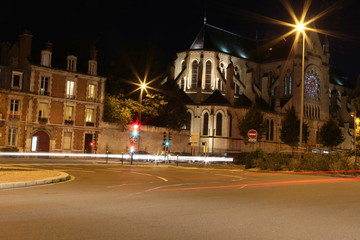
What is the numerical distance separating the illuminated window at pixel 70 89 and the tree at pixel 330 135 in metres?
47.4

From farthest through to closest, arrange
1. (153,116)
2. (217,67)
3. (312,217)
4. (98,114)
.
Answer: (217,67) → (153,116) → (98,114) → (312,217)

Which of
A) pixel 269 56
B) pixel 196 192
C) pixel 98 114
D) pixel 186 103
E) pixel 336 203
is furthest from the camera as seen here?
pixel 269 56

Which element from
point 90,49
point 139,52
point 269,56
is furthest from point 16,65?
point 269,56

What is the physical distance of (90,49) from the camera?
4966 centimetres

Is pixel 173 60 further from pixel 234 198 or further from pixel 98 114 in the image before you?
pixel 234 198

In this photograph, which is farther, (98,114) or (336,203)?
(98,114)

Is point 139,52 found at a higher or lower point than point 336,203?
higher

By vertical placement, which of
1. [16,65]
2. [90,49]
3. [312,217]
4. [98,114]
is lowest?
[312,217]

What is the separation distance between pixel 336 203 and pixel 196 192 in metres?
3.96

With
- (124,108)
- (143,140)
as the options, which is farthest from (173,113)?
(124,108)

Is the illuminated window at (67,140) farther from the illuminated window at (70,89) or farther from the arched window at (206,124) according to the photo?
the arched window at (206,124)

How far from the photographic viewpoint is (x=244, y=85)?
7181 centimetres

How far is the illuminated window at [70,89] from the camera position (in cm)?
4638

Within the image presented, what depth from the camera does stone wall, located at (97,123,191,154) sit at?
47.4 metres
